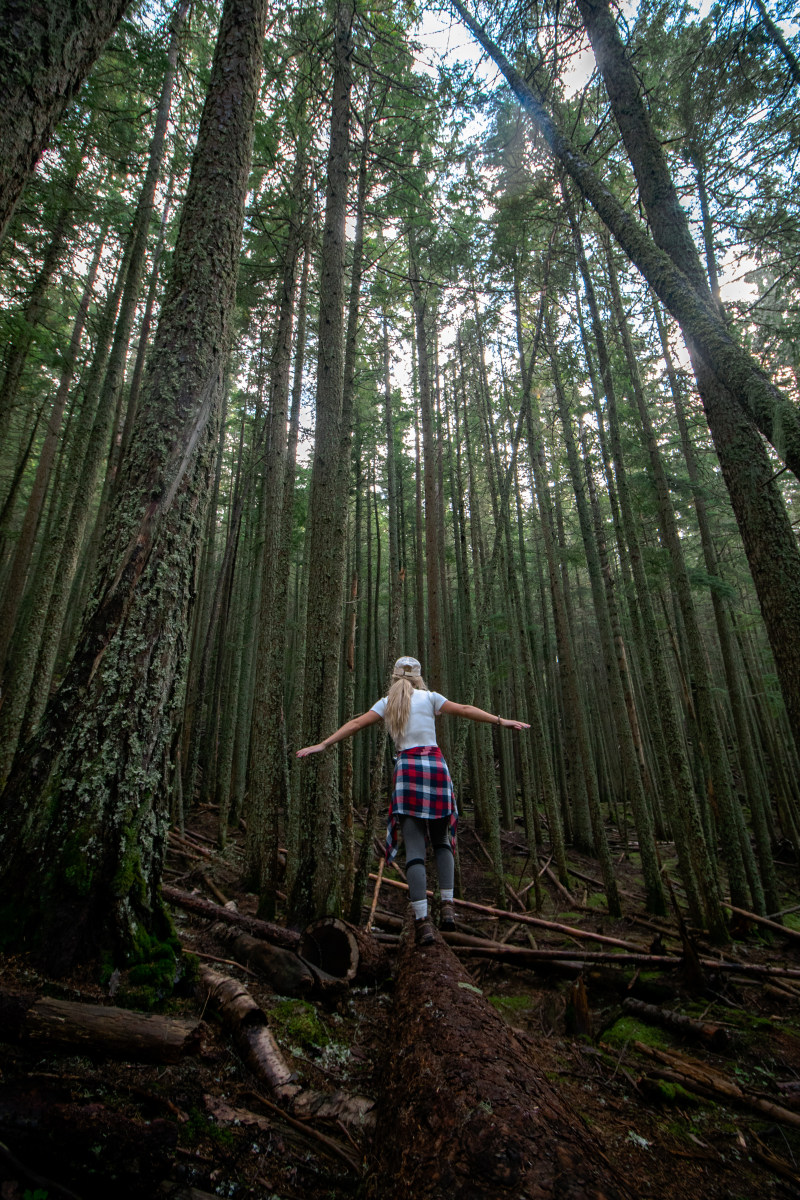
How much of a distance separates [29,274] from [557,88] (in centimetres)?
879

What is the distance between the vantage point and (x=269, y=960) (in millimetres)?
3367

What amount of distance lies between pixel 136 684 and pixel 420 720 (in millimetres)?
2199

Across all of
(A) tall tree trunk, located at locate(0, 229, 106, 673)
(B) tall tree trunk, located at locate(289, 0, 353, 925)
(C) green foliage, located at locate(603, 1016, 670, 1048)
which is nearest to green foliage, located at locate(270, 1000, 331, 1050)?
(B) tall tree trunk, located at locate(289, 0, 353, 925)

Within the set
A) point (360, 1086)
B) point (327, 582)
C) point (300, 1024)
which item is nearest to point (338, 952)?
point (300, 1024)

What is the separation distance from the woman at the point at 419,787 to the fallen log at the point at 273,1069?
1380mm

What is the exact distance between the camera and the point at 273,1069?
2.07 metres

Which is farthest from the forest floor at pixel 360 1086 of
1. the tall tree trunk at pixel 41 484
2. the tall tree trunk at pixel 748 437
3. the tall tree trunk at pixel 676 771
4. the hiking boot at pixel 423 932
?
the tall tree trunk at pixel 41 484

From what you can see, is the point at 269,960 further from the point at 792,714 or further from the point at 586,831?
the point at 586,831

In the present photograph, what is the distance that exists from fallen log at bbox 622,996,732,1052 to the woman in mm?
1784

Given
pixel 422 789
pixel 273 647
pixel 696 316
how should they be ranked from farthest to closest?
pixel 273 647, pixel 696 316, pixel 422 789

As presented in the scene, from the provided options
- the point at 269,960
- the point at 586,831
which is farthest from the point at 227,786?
the point at 586,831

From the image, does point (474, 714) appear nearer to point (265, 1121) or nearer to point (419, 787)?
point (419, 787)

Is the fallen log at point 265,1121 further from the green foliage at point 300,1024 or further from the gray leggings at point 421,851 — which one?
the gray leggings at point 421,851

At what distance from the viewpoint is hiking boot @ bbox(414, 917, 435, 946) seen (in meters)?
3.25
